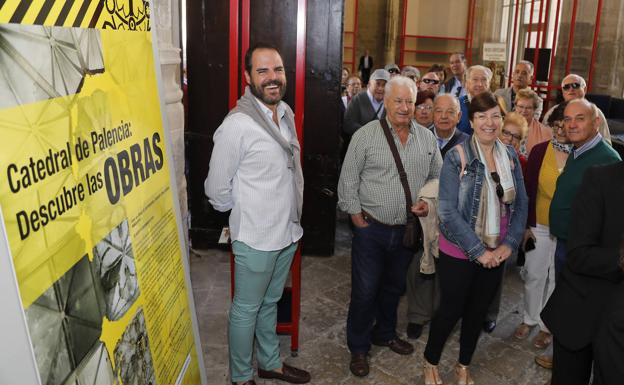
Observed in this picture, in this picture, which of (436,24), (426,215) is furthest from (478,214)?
(436,24)

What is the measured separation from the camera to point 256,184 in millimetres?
2551

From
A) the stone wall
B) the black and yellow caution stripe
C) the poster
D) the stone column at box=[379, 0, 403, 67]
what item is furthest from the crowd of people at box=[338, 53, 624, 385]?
the stone wall

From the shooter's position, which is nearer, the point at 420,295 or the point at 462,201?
the point at 462,201

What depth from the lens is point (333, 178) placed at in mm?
4805

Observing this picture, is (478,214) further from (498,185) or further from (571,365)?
(571,365)

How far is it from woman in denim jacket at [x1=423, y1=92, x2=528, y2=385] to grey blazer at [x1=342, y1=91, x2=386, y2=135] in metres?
2.43

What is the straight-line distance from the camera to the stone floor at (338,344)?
127 inches

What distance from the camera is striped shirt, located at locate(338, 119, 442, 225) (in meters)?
2.91

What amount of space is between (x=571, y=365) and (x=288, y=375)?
1539 mm

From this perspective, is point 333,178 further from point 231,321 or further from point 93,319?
point 93,319

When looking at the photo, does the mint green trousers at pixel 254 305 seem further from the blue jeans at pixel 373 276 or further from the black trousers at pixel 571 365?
the black trousers at pixel 571 365

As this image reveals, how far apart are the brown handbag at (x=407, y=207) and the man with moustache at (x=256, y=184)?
517mm

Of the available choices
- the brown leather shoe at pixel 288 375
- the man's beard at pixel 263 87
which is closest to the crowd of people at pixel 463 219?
the brown leather shoe at pixel 288 375

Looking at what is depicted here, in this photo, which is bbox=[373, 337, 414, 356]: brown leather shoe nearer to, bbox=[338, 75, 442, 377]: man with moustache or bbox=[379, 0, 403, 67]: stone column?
bbox=[338, 75, 442, 377]: man with moustache
